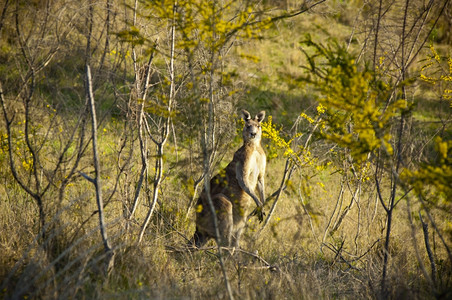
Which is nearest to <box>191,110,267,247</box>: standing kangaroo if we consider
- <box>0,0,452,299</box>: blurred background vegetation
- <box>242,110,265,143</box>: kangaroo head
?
<box>242,110,265,143</box>: kangaroo head

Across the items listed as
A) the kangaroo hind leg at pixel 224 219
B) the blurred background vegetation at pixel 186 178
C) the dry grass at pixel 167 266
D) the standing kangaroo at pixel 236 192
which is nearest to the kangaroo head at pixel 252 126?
the standing kangaroo at pixel 236 192

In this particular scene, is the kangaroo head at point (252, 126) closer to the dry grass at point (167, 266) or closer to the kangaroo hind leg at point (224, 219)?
the kangaroo hind leg at point (224, 219)

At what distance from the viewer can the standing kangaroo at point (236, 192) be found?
5777mm

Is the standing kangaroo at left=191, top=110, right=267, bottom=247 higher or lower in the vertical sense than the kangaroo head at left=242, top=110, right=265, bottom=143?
lower

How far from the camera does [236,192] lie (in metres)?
6.46

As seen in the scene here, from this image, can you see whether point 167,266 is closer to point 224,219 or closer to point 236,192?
point 224,219

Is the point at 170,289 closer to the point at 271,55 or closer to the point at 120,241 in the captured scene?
the point at 120,241

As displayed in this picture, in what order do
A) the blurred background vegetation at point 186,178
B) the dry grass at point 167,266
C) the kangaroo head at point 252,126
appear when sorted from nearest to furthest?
the blurred background vegetation at point 186,178, the dry grass at point 167,266, the kangaroo head at point 252,126

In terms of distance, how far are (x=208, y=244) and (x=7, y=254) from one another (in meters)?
2.93

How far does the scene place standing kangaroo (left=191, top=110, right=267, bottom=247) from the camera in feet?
19.0

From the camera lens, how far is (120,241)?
4773 millimetres

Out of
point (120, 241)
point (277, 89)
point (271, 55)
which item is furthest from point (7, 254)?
point (271, 55)

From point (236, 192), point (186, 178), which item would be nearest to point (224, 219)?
point (236, 192)

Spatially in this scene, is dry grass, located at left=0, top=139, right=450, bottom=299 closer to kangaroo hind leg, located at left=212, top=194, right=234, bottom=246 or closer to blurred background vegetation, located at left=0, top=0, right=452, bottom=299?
blurred background vegetation, located at left=0, top=0, right=452, bottom=299
